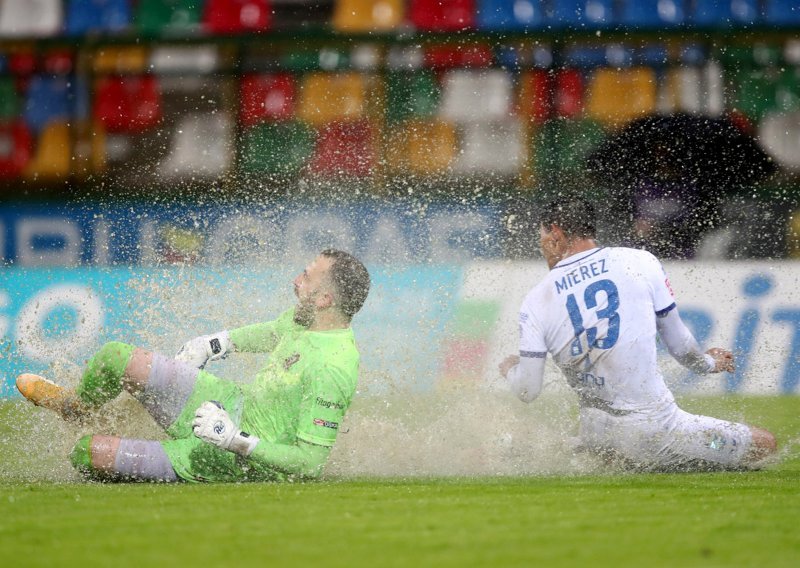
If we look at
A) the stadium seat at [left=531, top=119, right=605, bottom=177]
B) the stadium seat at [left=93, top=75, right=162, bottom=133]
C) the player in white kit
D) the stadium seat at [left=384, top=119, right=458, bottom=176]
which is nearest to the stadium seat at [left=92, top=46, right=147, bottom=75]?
the stadium seat at [left=93, top=75, right=162, bottom=133]

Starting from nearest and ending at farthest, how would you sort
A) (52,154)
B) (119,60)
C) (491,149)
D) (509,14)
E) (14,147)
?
(491,149), (119,60), (52,154), (14,147), (509,14)

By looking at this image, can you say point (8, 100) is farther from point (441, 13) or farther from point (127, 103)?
point (441, 13)

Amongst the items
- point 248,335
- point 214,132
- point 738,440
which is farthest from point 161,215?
point 738,440

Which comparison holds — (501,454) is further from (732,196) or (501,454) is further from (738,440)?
(732,196)

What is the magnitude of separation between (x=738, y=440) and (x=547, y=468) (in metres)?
1.13

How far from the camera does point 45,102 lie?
1631 centimetres

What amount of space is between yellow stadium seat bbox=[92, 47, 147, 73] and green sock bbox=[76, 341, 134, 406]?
972 centimetres

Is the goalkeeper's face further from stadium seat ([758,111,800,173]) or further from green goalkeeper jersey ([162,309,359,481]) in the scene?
stadium seat ([758,111,800,173])

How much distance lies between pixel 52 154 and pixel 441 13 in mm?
5607

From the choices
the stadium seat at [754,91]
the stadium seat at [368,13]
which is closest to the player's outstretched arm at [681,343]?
the stadium seat at [754,91]

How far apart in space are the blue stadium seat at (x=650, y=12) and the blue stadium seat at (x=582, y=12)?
0.67 feet

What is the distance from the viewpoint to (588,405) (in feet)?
24.7

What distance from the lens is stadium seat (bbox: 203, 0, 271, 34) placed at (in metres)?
17.6

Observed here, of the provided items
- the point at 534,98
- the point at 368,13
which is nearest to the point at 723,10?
the point at 534,98
